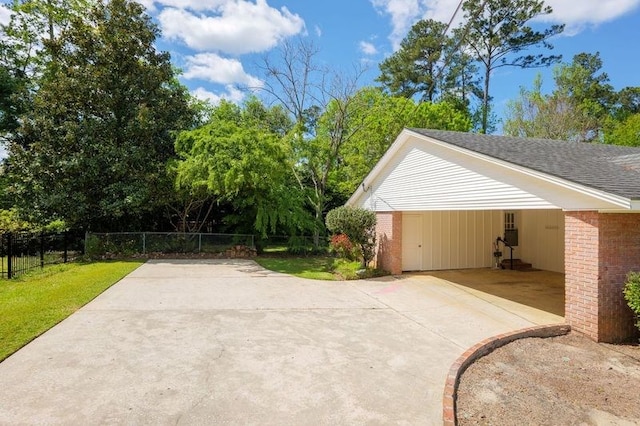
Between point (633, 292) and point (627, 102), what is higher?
point (627, 102)

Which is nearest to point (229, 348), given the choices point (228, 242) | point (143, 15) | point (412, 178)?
point (412, 178)

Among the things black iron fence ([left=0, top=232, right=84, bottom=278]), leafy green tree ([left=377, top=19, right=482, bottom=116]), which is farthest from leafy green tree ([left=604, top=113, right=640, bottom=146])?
black iron fence ([left=0, top=232, right=84, bottom=278])

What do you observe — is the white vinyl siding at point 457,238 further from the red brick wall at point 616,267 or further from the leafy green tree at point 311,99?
the red brick wall at point 616,267

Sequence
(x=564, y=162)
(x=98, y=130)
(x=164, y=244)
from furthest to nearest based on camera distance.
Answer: (x=164, y=244)
(x=98, y=130)
(x=564, y=162)

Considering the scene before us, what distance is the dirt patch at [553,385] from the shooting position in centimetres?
402

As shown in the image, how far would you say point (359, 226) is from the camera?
1292cm

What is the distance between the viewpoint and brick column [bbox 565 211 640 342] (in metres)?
6.28

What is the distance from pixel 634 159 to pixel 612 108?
30192 mm

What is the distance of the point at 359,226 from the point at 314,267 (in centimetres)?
317

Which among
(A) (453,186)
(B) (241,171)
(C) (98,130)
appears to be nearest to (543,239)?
(A) (453,186)

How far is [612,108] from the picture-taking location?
105ft

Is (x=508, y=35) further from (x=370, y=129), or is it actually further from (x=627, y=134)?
(x=370, y=129)

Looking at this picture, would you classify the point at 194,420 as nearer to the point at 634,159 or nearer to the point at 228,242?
the point at 634,159

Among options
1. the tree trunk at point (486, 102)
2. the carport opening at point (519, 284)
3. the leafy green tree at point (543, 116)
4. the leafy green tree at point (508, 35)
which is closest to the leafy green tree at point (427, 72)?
the tree trunk at point (486, 102)
